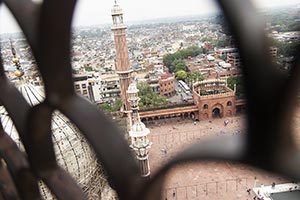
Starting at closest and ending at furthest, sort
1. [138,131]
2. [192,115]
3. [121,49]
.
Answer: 1. [138,131]
2. [121,49]
3. [192,115]

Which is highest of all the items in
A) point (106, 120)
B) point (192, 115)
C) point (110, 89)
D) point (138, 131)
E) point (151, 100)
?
point (106, 120)

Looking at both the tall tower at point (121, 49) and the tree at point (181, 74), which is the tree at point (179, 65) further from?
the tall tower at point (121, 49)

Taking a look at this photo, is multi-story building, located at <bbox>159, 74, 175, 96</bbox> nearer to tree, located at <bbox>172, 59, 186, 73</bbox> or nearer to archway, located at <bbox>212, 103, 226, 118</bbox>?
tree, located at <bbox>172, 59, 186, 73</bbox>

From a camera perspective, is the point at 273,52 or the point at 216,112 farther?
the point at 216,112

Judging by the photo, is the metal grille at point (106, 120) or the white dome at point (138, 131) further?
the white dome at point (138, 131)

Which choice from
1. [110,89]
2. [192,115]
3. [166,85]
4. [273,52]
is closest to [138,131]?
[192,115]

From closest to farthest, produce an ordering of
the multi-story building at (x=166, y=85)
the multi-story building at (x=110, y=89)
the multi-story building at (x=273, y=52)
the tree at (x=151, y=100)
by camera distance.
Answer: the multi-story building at (x=273, y=52) → the multi-story building at (x=110, y=89) → the tree at (x=151, y=100) → the multi-story building at (x=166, y=85)

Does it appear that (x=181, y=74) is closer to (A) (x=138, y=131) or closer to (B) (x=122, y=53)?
(B) (x=122, y=53)

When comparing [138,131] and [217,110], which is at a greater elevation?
[138,131]

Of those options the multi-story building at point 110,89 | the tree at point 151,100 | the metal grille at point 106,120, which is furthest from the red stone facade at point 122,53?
the metal grille at point 106,120

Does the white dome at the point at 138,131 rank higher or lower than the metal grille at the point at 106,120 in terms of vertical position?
lower
